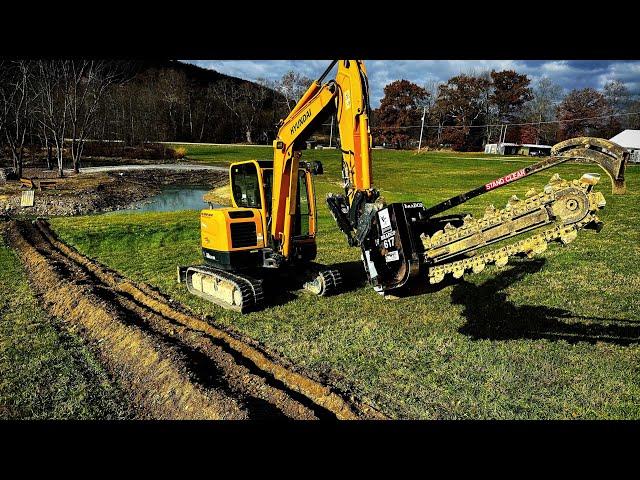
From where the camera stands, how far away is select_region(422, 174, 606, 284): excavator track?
4.96m

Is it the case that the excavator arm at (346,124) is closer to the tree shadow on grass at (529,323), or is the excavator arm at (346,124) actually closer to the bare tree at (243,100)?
→ the tree shadow on grass at (529,323)

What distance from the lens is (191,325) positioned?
28.1ft

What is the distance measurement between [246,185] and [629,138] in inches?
2155

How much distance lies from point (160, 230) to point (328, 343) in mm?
12254

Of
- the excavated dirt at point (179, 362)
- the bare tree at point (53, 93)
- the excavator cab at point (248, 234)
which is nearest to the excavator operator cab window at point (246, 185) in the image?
the excavator cab at point (248, 234)

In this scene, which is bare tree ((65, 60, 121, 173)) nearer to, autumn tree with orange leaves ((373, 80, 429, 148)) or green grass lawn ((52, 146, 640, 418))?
green grass lawn ((52, 146, 640, 418))

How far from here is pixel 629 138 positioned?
50781 millimetres

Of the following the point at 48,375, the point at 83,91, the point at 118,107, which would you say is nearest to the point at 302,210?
the point at 48,375

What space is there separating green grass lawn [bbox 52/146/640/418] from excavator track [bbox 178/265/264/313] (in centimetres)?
21

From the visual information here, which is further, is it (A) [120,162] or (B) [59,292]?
(A) [120,162]

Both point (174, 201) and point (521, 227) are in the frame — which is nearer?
point (521, 227)

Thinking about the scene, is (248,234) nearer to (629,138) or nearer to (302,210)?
(302,210)

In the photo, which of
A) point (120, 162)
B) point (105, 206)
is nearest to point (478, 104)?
point (120, 162)

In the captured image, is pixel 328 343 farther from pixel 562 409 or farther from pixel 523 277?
pixel 523 277
